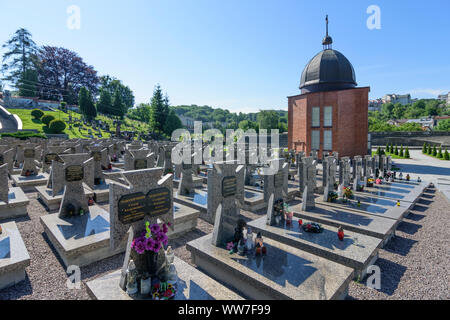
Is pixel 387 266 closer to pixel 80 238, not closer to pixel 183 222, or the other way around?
pixel 183 222

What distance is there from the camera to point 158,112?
56.0 m

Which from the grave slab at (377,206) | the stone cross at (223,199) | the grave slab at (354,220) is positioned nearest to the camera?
the stone cross at (223,199)

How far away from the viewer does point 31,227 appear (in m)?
9.30

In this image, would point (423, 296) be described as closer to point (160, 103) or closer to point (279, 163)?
Answer: point (279, 163)

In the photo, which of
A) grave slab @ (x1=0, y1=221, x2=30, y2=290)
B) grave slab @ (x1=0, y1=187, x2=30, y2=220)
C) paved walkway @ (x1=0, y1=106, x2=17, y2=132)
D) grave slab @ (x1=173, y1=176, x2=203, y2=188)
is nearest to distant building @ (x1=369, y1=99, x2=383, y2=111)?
grave slab @ (x1=173, y1=176, x2=203, y2=188)

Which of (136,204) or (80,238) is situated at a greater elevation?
(136,204)

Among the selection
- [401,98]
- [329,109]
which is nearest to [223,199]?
[329,109]

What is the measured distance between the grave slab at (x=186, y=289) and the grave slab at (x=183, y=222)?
3.51m

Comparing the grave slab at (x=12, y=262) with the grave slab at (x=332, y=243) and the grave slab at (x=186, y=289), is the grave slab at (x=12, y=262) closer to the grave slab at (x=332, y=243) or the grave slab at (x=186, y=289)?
the grave slab at (x=186, y=289)

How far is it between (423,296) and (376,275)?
1.02 meters

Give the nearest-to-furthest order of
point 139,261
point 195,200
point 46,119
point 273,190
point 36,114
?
point 139,261 → point 273,190 → point 195,200 → point 46,119 → point 36,114

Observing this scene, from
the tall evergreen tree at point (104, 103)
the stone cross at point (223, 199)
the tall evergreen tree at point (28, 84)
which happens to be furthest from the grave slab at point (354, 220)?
the tall evergreen tree at point (28, 84)

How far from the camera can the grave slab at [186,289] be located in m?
4.88

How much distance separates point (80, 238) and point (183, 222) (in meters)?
3.48
